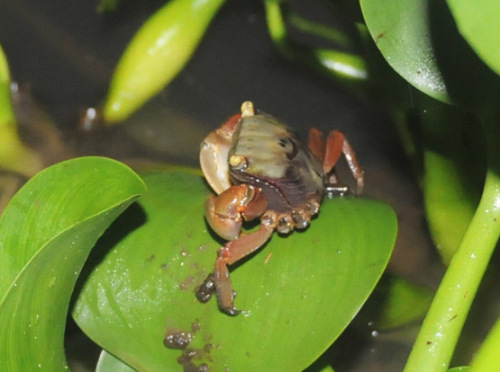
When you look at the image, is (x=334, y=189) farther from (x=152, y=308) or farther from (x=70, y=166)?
(x=70, y=166)

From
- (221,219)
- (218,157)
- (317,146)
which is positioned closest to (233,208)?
(221,219)

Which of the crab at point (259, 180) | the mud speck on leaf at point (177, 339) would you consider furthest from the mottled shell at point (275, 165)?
the mud speck on leaf at point (177, 339)

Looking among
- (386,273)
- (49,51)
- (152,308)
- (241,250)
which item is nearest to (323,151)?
(386,273)

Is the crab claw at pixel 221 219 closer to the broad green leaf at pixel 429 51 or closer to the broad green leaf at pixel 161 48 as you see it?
the broad green leaf at pixel 429 51

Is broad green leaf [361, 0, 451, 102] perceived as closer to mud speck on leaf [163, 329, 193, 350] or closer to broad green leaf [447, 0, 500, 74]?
broad green leaf [447, 0, 500, 74]

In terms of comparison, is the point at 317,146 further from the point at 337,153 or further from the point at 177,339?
the point at 177,339

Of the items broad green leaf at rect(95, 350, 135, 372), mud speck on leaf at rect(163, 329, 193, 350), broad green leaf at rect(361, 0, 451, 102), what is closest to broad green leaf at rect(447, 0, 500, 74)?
broad green leaf at rect(361, 0, 451, 102)
